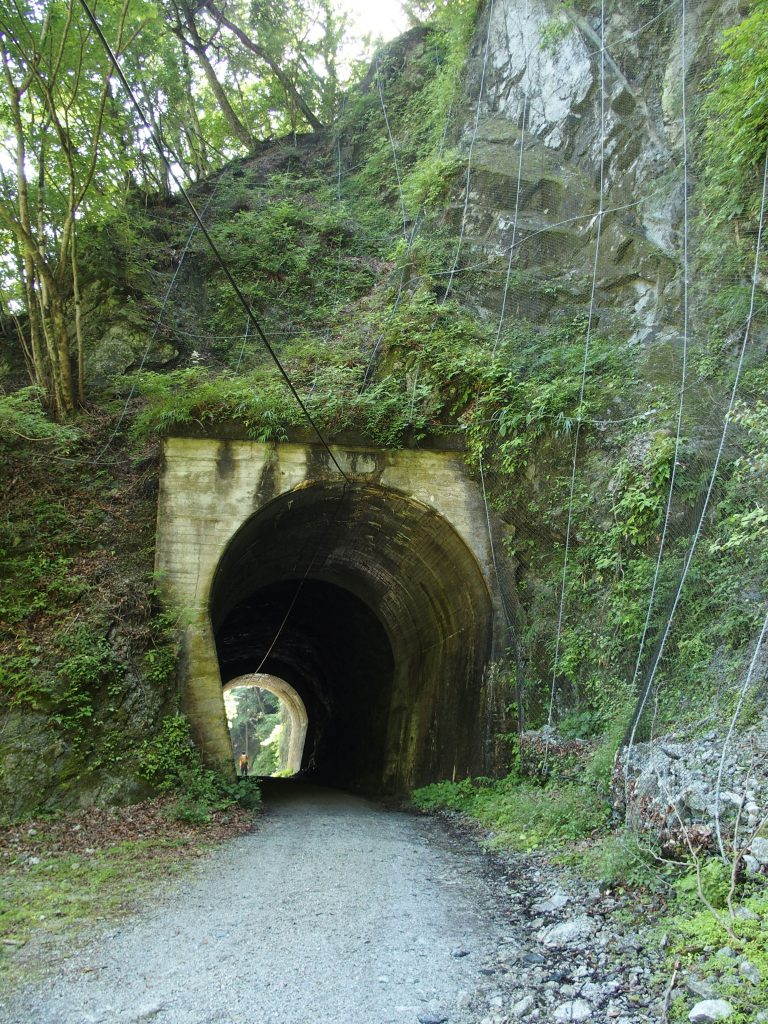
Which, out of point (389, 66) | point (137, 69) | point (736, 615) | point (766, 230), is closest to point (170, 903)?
point (736, 615)

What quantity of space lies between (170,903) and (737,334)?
7458 mm

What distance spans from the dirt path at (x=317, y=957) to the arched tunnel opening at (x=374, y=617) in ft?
12.7

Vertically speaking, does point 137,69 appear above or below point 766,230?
above

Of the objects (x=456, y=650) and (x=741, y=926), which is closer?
(x=741, y=926)

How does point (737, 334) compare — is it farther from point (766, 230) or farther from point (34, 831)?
point (34, 831)

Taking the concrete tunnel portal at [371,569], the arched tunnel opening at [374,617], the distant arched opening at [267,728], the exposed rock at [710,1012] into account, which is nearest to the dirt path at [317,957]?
the exposed rock at [710,1012]

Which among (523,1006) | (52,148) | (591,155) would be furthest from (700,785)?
(52,148)

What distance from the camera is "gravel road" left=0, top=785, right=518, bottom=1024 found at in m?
3.32

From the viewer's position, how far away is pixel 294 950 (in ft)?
13.2

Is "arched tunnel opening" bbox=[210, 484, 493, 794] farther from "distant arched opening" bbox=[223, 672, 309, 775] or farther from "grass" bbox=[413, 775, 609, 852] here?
"distant arched opening" bbox=[223, 672, 309, 775]

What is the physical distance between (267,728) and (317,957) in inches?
1402

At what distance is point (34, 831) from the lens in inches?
250

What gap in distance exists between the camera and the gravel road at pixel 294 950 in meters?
3.32

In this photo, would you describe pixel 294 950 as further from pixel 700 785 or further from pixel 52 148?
pixel 52 148
